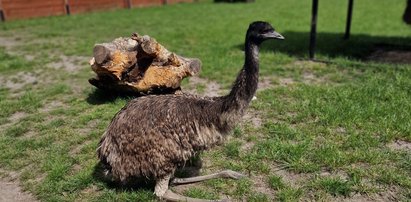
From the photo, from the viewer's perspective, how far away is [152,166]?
11.4ft

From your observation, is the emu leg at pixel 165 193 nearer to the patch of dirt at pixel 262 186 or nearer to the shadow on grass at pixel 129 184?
the shadow on grass at pixel 129 184

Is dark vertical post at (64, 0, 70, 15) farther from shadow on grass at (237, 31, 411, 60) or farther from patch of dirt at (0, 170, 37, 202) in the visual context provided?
patch of dirt at (0, 170, 37, 202)

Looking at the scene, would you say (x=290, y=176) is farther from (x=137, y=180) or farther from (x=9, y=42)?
(x=9, y=42)

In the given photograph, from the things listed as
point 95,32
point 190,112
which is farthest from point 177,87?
point 95,32

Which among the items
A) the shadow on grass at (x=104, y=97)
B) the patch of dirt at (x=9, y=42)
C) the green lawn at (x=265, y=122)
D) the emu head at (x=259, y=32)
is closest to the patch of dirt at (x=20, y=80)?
the green lawn at (x=265, y=122)

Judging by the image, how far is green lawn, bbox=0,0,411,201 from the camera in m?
3.78

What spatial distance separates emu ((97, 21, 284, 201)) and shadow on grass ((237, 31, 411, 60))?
5325 millimetres

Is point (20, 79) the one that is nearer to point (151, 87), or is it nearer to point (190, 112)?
point (151, 87)

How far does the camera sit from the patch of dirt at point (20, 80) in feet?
23.1

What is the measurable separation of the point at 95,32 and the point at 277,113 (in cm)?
817

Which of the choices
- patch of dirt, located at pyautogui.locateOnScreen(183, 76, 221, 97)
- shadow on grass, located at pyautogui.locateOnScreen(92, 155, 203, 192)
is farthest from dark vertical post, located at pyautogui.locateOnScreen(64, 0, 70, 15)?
shadow on grass, located at pyautogui.locateOnScreen(92, 155, 203, 192)

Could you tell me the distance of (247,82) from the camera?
3520 mm

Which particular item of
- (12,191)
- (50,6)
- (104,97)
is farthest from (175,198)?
(50,6)

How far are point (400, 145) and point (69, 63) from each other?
6334 mm
